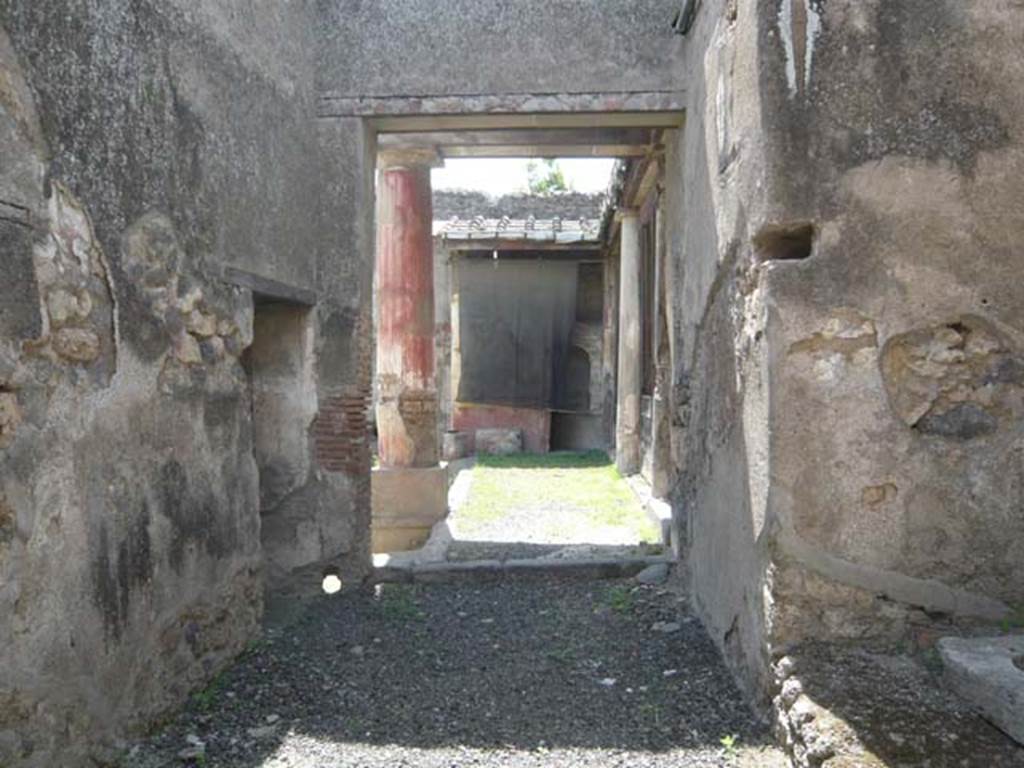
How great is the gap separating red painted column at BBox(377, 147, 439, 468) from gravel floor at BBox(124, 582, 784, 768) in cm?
376

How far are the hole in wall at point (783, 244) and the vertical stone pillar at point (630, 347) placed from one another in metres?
8.24

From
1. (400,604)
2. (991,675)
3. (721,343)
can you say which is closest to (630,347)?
(400,604)

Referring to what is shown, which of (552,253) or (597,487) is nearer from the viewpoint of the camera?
(597,487)

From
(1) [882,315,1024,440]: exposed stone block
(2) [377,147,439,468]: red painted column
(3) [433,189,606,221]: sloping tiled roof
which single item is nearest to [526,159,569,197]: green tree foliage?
(3) [433,189,606,221]: sloping tiled roof

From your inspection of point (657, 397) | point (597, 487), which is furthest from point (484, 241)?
point (657, 397)

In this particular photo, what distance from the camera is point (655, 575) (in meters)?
5.45

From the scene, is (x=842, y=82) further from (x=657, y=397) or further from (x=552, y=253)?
(x=552, y=253)

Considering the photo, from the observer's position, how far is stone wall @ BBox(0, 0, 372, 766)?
2.45m

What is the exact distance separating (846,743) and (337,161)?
164 inches

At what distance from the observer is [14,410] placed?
239 cm

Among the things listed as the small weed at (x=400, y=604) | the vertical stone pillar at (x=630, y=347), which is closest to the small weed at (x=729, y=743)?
the small weed at (x=400, y=604)

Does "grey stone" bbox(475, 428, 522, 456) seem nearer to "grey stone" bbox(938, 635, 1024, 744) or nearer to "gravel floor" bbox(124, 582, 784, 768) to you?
"gravel floor" bbox(124, 582, 784, 768)

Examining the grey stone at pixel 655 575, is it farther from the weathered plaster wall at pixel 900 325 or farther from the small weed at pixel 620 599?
the weathered plaster wall at pixel 900 325

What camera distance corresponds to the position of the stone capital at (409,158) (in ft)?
26.4
